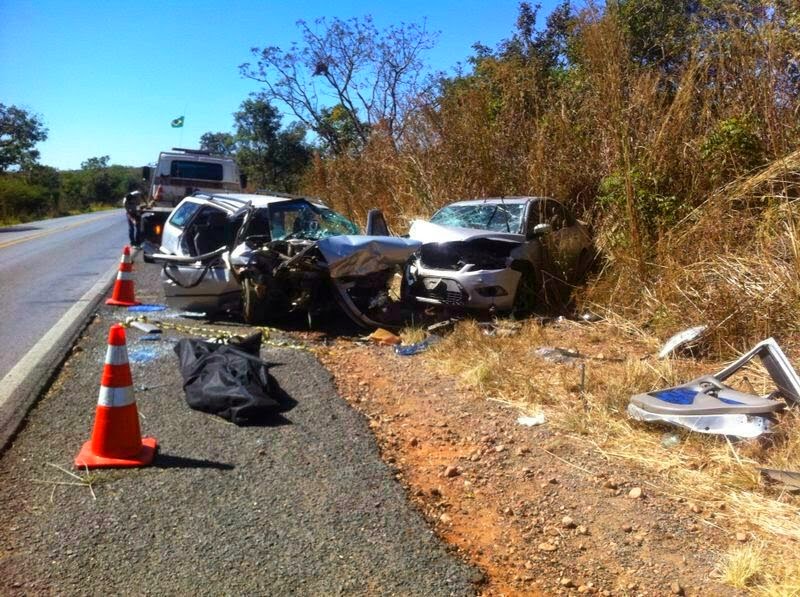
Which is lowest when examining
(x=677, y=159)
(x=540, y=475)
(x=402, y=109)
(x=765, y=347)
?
(x=540, y=475)

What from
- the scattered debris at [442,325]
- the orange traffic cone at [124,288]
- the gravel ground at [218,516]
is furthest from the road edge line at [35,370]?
the scattered debris at [442,325]

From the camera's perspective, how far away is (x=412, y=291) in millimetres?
9078

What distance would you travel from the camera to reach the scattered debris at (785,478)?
3.77 metres

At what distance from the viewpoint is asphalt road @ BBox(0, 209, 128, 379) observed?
7.84 metres

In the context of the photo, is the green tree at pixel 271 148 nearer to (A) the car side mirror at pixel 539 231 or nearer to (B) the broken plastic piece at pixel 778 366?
(A) the car side mirror at pixel 539 231

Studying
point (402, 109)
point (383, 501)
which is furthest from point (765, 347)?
point (402, 109)

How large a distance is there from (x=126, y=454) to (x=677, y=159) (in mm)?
7368

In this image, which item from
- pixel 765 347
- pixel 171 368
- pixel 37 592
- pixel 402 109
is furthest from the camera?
pixel 402 109

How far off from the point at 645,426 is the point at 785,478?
107 cm

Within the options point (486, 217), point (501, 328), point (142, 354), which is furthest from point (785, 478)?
point (486, 217)

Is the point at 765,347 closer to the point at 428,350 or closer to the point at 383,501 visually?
the point at 383,501

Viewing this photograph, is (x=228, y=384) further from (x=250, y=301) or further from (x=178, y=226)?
(x=178, y=226)

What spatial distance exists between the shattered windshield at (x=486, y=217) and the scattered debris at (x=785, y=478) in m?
5.91

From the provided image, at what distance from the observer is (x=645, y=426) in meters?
4.80
